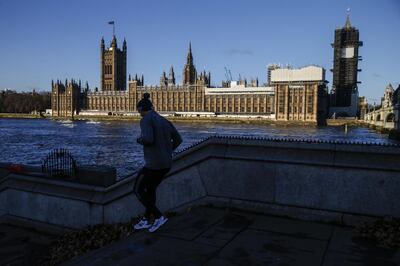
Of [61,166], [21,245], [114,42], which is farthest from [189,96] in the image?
[21,245]

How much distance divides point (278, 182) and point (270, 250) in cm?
176

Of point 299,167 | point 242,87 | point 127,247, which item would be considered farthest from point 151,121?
point 242,87

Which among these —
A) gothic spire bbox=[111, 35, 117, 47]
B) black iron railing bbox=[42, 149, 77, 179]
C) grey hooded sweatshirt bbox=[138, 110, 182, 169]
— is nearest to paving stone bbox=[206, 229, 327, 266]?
grey hooded sweatshirt bbox=[138, 110, 182, 169]

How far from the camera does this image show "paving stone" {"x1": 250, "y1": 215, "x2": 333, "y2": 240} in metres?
4.99

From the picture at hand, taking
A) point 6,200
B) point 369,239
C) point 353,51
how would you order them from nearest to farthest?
point 369,239, point 6,200, point 353,51

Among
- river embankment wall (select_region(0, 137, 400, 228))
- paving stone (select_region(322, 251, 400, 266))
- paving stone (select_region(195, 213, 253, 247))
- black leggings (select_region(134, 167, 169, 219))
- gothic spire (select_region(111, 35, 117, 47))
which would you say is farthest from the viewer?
gothic spire (select_region(111, 35, 117, 47))

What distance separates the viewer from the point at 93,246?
20.3 feet

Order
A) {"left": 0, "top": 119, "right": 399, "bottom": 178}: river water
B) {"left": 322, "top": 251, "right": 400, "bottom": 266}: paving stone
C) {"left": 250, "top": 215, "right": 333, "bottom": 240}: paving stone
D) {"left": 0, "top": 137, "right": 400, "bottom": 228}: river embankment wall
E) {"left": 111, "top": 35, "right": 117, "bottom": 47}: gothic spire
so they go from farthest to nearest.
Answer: {"left": 111, "top": 35, "right": 117, "bottom": 47}: gothic spire → {"left": 0, "top": 119, "right": 399, "bottom": 178}: river water → {"left": 0, "top": 137, "right": 400, "bottom": 228}: river embankment wall → {"left": 250, "top": 215, "right": 333, "bottom": 240}: paving stone → {"left": 322, "top": 251, "right": 400, "bottom": 266}: paving stone

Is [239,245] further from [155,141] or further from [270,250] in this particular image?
[155,141]

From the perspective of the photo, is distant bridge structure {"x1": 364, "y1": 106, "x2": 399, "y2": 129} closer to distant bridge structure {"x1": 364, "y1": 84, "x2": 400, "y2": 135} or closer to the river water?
distant bridge structure {"x1": 364, "y1": 84, "x2": 400, "y2": 135}

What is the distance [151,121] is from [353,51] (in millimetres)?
190864

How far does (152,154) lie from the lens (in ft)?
16.9

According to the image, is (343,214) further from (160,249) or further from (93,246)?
(93,246)

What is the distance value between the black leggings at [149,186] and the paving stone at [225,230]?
845 millimetres
